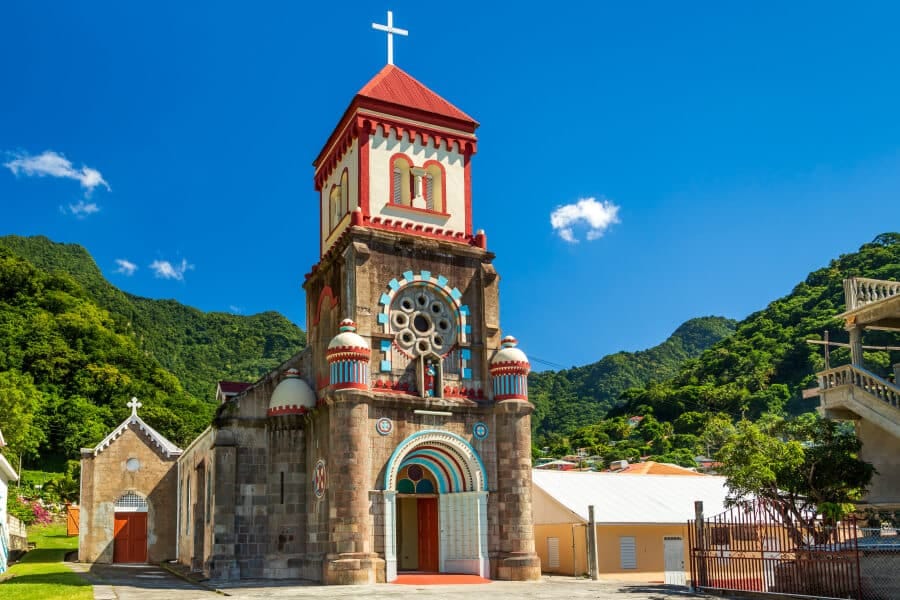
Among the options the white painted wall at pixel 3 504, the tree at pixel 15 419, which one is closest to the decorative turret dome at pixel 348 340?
the white painted wall at pixel 3 504

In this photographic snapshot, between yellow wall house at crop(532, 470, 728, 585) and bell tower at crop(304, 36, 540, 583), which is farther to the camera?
yellow wall house at crop(532, 470, 728, 585)

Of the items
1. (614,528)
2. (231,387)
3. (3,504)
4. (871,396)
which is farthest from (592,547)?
(3,504)

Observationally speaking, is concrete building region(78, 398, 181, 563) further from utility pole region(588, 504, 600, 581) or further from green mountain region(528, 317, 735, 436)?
green mountain region(528, 317, 735, 436)

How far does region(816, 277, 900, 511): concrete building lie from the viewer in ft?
76.9

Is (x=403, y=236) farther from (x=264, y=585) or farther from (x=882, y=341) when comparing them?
(x=882, y=341)

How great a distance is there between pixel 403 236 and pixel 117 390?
64.6 m

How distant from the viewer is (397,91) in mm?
32406

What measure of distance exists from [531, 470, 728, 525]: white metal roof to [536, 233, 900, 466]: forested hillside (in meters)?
43.7

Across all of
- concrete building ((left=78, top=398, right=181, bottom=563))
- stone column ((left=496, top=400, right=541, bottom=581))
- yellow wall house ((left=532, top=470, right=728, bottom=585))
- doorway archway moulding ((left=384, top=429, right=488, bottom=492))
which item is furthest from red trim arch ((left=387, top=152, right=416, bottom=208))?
concrete building ((left=78, top=398, right=181, bottom=563))

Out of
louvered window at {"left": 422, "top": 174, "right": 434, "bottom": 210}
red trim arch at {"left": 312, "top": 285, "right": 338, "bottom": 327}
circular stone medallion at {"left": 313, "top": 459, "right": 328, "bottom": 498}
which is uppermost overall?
louvered window at {"left": 422, "top": 174, "right": 434, "bottom": 210}

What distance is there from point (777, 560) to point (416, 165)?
17.8 m

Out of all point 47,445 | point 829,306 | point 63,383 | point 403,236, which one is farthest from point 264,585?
point 829,306

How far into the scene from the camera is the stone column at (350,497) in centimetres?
2589

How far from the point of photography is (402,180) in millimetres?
31906
